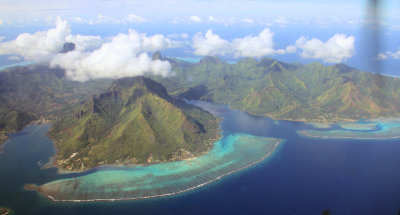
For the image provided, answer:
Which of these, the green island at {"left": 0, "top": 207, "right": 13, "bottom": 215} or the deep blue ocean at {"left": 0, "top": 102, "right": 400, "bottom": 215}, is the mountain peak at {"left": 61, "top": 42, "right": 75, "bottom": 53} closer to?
the deep blue ocean at {"left": 0, "top": 102, "right": 400, "bottom": 215}

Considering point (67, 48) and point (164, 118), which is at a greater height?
point (67, 48)

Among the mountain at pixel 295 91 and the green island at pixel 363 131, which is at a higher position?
the mountain at pixel 295 91

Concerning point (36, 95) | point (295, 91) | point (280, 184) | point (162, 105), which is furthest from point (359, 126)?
point (36, 95)

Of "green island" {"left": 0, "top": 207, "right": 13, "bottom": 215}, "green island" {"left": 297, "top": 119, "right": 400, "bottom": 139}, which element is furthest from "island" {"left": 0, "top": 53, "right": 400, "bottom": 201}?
"green island" {"left": 0, "top": 207, "right": 13, "bottom": 215}

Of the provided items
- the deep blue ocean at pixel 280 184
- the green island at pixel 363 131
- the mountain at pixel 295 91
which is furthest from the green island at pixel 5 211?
the mountain at pixel 295 91

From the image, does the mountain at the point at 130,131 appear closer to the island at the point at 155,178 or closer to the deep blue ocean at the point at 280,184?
the island at the point at 155,178

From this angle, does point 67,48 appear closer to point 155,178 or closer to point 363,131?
point 155,178

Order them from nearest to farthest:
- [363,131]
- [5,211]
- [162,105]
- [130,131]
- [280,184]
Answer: [5,211]
[280,184]
[130,131]
[162,105]
[363,131]
